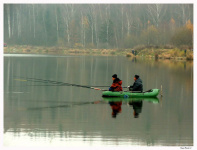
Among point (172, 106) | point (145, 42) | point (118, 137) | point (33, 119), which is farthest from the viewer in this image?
point (145, 42)

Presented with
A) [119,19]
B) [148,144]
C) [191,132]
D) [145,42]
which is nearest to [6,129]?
[148,144]

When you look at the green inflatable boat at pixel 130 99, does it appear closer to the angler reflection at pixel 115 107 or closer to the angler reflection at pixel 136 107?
the angler reflection at pixel 136 107

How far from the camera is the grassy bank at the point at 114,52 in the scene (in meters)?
67.5

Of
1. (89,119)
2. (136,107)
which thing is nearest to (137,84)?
(136,107)

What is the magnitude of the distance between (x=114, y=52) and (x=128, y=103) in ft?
221

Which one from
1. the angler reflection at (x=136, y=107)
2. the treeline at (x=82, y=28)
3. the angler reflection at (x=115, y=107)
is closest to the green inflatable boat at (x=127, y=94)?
the angler reflection at (x=136, y=107)

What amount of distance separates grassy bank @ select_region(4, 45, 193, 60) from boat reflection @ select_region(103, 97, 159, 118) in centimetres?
4546

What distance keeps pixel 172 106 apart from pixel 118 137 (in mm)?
7708

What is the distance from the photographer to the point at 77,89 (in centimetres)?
2667

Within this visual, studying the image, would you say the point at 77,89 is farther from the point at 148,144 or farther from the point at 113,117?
the point at 148,144

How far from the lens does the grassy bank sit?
67500 millimetres

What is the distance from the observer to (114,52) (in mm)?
87188

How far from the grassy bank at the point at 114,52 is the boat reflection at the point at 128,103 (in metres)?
45.5

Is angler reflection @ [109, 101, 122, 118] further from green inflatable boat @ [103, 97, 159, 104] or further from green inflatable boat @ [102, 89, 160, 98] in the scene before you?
green inflatable boat @ [102, 89, 160, 98]
